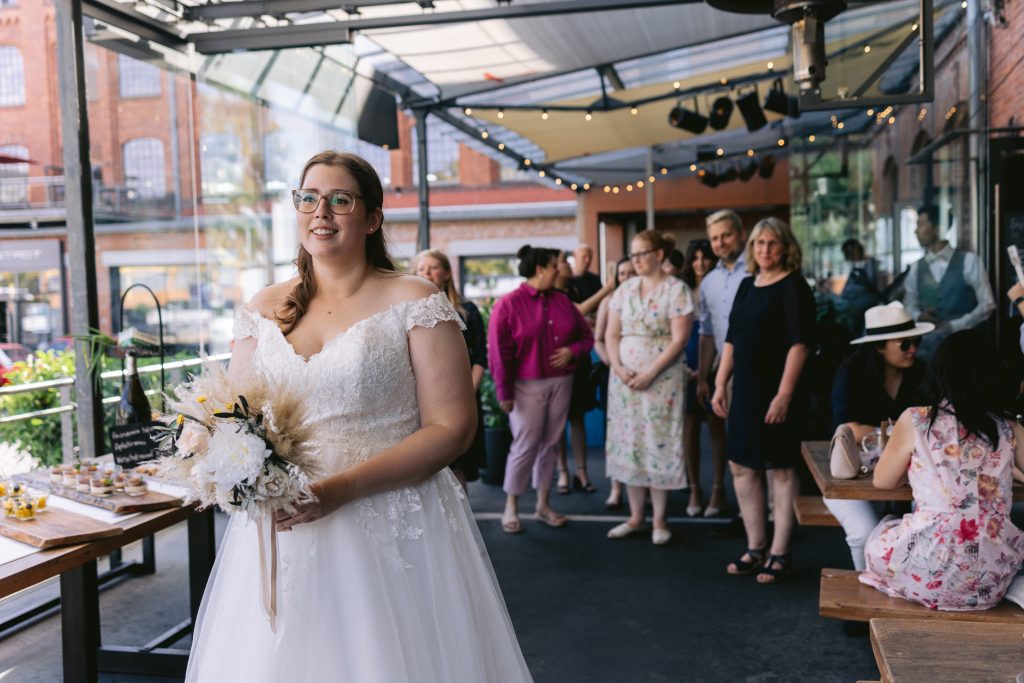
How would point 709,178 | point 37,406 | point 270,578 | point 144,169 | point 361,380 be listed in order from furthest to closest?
point 709,178 → point 144,169 → point 37,406 → point 361,380 → point 270,578

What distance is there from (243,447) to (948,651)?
1.50 m

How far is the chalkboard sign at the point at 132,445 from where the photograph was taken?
3.59 metres

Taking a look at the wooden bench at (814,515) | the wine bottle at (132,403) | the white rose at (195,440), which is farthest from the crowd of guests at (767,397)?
the white rose at (195,440)

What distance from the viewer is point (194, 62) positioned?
6.11 meters

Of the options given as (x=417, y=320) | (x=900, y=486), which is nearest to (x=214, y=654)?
(x=417, y=320)

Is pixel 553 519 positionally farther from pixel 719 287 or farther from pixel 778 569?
pixel 719 287

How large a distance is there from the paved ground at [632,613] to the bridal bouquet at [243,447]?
2.17 m

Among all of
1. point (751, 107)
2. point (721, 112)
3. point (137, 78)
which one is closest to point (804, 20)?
point (137, 78)

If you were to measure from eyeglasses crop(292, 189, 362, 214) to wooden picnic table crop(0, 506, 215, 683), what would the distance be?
47.6 inches

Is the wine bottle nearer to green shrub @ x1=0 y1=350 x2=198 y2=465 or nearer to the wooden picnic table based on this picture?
the wooden picnic table

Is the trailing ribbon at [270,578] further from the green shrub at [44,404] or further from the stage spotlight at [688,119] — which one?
the stage spotlight at [688,119]

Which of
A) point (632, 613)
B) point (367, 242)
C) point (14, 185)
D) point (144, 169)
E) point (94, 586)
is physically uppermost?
point (144, 169)

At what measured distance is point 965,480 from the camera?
2990 mm

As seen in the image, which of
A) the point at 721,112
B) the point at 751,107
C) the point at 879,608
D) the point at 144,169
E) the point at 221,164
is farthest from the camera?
the point at 721,112
